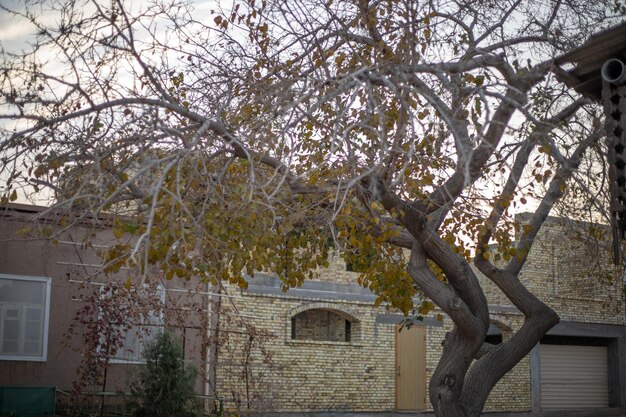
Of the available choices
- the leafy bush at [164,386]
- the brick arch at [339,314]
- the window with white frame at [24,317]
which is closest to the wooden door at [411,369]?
the brick arch at [339,314]

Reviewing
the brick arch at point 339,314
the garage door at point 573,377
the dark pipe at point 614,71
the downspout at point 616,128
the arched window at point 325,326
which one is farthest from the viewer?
the garage door at point 573,377

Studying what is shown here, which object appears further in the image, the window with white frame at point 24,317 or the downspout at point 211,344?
the downspout at point 211,344

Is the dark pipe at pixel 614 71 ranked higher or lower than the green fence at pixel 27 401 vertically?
higher

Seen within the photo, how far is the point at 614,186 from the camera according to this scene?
8.55 m

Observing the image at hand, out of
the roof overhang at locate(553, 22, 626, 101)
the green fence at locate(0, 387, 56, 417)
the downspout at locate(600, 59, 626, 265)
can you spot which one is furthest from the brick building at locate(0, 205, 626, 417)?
the downspout at locate(600, 59, 626, 265)

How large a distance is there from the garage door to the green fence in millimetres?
17889

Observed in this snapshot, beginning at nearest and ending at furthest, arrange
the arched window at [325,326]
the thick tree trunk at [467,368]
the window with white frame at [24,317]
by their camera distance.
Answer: the thick tree trunk at [467,368] → the window with white frame at [24,317] → the arched window at [325,326]

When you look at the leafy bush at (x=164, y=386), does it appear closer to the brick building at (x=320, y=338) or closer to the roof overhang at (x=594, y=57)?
the brick building at (x=320, y=338)

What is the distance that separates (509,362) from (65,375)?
32.8 ft

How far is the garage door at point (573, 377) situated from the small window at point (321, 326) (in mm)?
7677

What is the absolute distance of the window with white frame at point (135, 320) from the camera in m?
18.0

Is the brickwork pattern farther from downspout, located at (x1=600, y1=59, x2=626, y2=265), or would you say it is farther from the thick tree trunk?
downspout, located at (x1=600, y1=59, x2=626, y2=265)

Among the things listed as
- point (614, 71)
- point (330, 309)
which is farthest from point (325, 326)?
point (614, 71)

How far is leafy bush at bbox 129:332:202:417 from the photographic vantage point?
1603 cm
